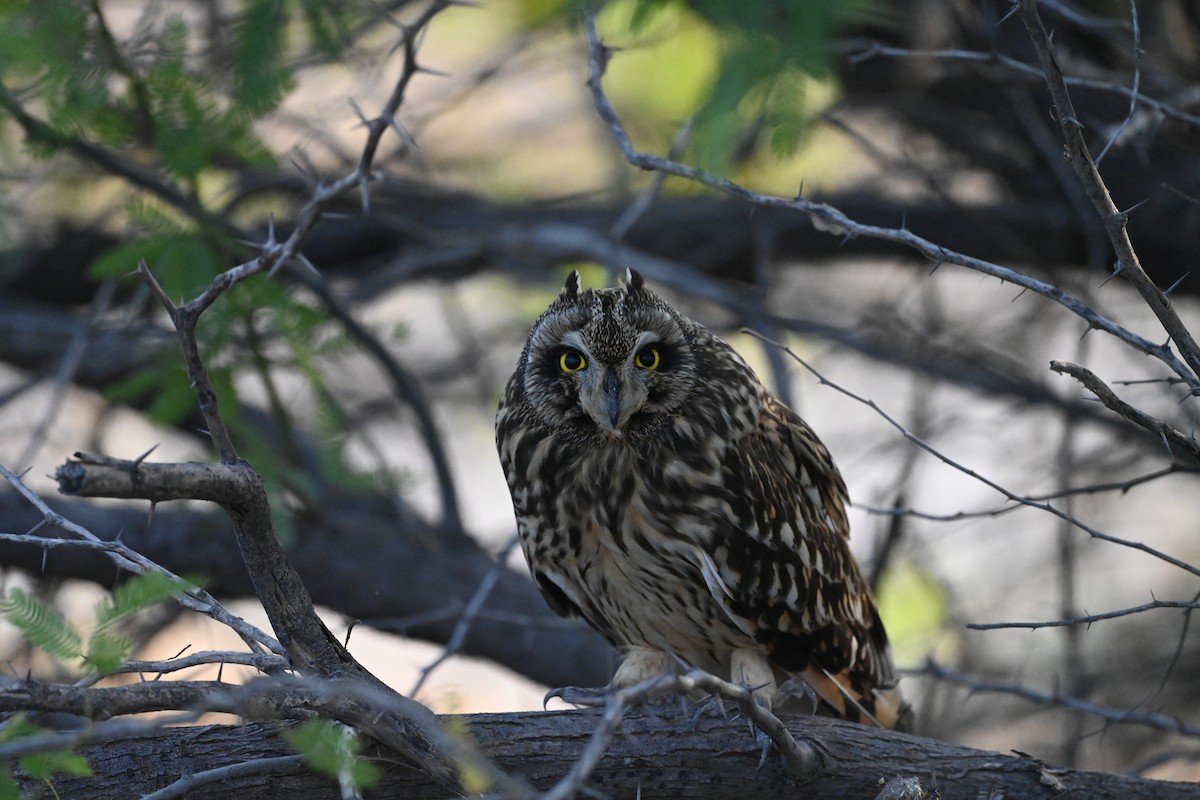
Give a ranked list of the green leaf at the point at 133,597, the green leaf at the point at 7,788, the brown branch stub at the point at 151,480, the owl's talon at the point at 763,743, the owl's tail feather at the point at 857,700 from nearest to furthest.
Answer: the brown branch stub at the point at 151,480, the green leaf at the point at 133,597, the green leaf at the point at 7,788, the owl's talon at the point at 763,743, the owl's tail feather at the point at 857,700

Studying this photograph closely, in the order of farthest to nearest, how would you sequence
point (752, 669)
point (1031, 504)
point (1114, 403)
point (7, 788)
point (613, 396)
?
point (752, 669), point (613, 396), point (1031, 504), point (1114, 403), point (7, 788)

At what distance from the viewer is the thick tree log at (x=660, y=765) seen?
241 centimetres

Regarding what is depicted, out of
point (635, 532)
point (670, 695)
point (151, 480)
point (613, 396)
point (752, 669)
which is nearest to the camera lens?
point (151, 480)

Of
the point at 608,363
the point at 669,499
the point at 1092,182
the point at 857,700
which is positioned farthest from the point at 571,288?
the point at 857,700

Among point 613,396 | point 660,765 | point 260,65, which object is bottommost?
point 660,765

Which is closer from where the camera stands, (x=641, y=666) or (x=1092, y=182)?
(x=1092, y=182)

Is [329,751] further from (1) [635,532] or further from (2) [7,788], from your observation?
(1) [635,532]

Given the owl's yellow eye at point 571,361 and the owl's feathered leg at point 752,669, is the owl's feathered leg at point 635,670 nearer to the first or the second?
the owl's feathered leg at point 752,669

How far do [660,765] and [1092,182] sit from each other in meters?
1.53

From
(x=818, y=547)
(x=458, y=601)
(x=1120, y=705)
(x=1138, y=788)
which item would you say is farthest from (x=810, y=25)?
(x=1120, y=705)

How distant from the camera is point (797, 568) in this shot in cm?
314

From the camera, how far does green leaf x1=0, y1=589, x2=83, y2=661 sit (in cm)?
178

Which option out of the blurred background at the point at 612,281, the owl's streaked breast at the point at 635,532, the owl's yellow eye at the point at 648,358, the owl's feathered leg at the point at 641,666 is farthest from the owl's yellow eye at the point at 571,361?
the owl's feathered leg at the point at 641,666

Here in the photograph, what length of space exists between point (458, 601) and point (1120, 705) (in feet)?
10.4
